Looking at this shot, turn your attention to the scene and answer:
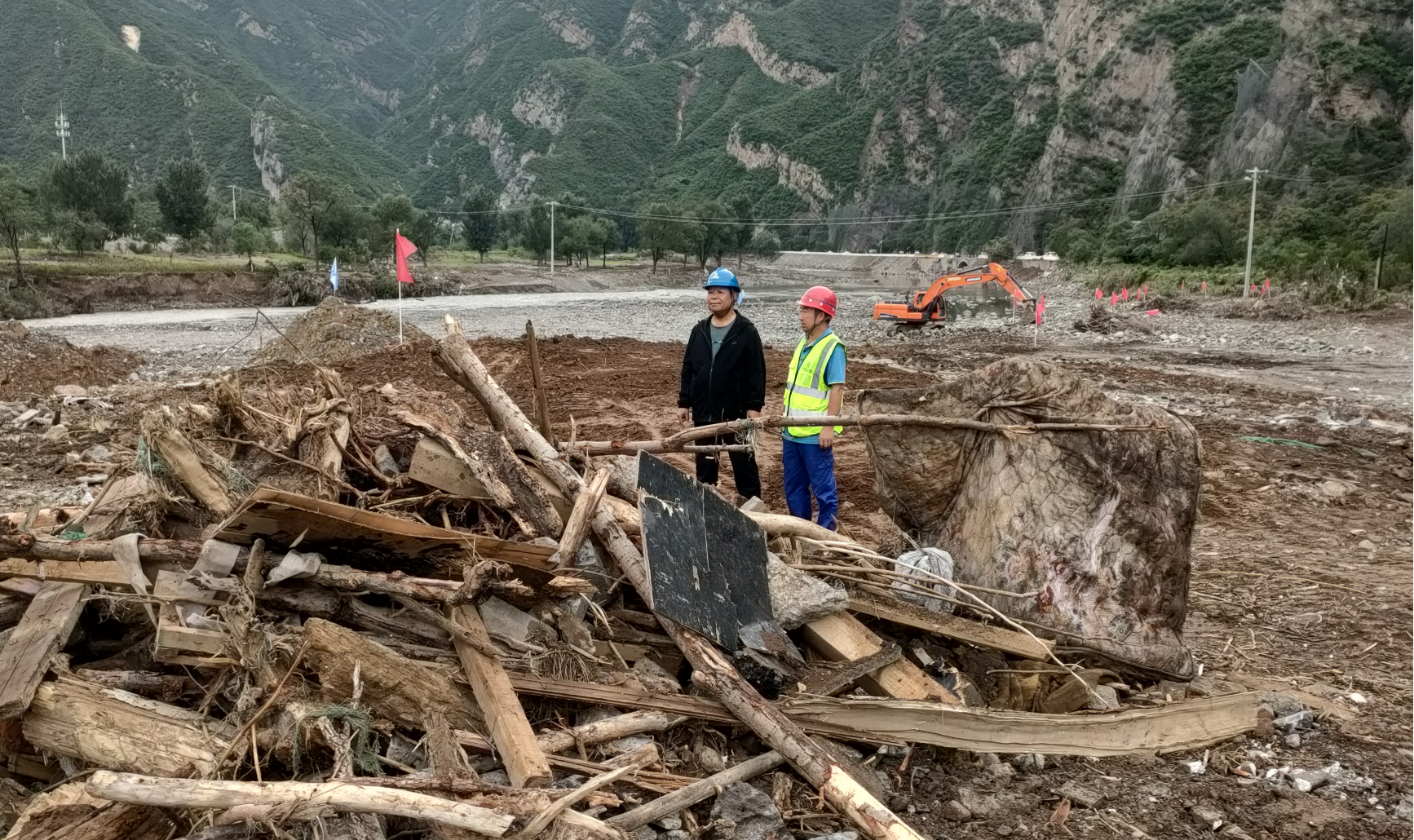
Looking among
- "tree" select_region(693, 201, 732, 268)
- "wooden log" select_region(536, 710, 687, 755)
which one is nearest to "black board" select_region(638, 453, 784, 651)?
"wooden log" select_region(536, 710, 687, 755)

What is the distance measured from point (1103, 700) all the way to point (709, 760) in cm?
185

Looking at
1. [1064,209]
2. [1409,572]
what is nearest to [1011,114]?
[1064,209]

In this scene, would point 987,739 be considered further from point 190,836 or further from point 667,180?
point 667,180

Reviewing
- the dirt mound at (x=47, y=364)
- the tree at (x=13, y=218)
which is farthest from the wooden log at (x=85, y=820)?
the tree at (x=13, y=218)

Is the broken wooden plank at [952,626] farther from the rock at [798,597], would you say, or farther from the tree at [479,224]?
the tree at [479,224]

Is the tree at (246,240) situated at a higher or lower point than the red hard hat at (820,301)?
higher

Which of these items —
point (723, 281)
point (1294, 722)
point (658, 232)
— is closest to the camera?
point (1294, 722)

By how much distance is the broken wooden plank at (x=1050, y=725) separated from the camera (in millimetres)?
3293

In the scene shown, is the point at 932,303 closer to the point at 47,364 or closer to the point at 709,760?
the point at 47,364

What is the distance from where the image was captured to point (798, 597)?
11.9 feet

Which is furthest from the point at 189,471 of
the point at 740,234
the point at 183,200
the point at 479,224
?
the point at 740,234

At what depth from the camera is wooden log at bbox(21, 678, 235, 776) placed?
272cm

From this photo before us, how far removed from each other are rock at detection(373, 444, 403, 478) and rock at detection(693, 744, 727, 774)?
6.07 feet

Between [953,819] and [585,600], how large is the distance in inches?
62.3
